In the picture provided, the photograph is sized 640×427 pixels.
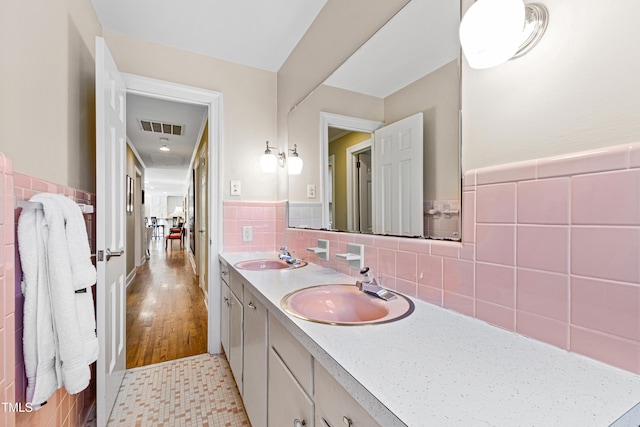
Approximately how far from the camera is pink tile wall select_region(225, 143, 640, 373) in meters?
0.54

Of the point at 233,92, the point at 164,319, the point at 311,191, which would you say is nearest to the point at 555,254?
the point at 311,191

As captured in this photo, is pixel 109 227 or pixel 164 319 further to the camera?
pixel 164 319

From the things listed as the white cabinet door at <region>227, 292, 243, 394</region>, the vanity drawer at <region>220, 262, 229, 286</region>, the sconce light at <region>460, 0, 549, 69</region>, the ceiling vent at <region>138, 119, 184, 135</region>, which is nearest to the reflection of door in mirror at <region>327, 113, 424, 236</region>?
the sconce light at <region>460, 0, 549, 69</region>

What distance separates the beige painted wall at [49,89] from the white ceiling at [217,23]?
0.19 meters

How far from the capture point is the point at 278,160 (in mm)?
2373

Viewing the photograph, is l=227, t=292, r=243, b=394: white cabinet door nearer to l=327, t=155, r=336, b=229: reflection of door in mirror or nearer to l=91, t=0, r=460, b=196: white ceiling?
l=327, t=155, r=336, b=229: reflection of door in mirror

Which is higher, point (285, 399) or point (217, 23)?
point (217, 23)

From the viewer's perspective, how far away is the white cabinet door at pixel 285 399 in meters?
0.76

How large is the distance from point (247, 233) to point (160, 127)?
257 centimetres

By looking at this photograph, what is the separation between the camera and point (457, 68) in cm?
90

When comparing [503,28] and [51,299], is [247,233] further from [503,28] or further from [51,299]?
[503,28]

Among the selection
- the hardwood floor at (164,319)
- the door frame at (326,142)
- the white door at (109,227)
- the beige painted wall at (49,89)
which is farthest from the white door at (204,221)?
the door frame at (326,142)

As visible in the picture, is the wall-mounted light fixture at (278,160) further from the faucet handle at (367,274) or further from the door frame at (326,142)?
the faucet handle at (367,274)

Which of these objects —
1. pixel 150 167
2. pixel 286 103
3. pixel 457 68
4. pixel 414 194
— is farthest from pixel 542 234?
pixel 150 167
